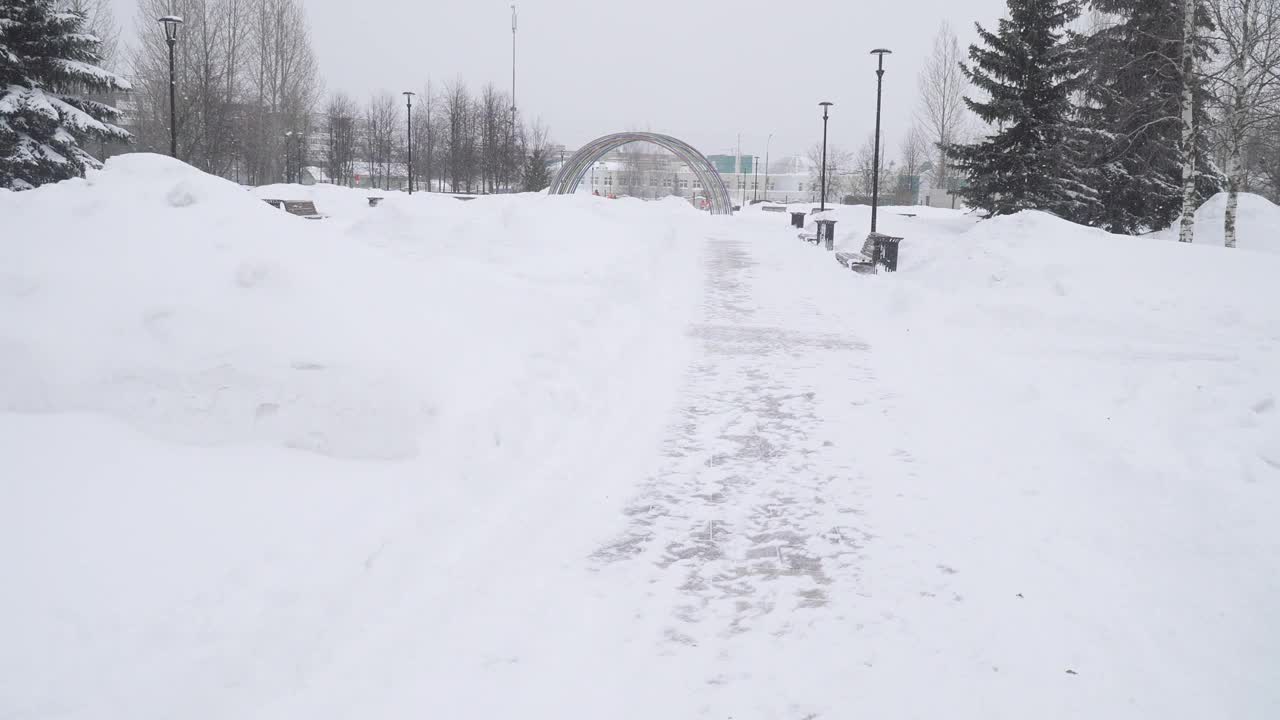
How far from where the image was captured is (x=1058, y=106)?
2483cm

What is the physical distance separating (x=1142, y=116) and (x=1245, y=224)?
3.63 meters

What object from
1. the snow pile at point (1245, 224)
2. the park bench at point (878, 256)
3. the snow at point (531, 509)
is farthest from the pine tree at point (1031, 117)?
the snow at point (531, 509)

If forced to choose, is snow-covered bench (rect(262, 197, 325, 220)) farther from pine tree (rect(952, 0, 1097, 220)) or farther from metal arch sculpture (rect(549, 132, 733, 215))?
metal arch sculpture (rect(549, 132, 733, 215))

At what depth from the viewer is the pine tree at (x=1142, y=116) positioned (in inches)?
772

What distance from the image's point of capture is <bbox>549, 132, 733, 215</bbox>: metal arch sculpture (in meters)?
50.0

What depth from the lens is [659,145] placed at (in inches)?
2003

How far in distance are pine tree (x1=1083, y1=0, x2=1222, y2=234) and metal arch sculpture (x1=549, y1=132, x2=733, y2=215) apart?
2738 centimetres

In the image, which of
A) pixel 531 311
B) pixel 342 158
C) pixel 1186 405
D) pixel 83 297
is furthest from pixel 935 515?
pixel 342 158

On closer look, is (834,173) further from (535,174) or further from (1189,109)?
(1189,109)

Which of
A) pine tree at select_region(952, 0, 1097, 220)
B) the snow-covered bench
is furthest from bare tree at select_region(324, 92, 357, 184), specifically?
pine tree at select_region(952, 0, 1097, 220)

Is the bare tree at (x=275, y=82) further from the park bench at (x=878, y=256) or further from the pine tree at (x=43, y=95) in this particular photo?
the park bench at (x=878, y=256)

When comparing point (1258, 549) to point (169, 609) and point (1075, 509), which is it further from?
point (169, 609)

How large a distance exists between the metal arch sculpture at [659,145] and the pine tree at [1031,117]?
2481 centimetres

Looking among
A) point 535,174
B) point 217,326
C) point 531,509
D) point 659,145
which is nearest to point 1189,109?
point 531,509
